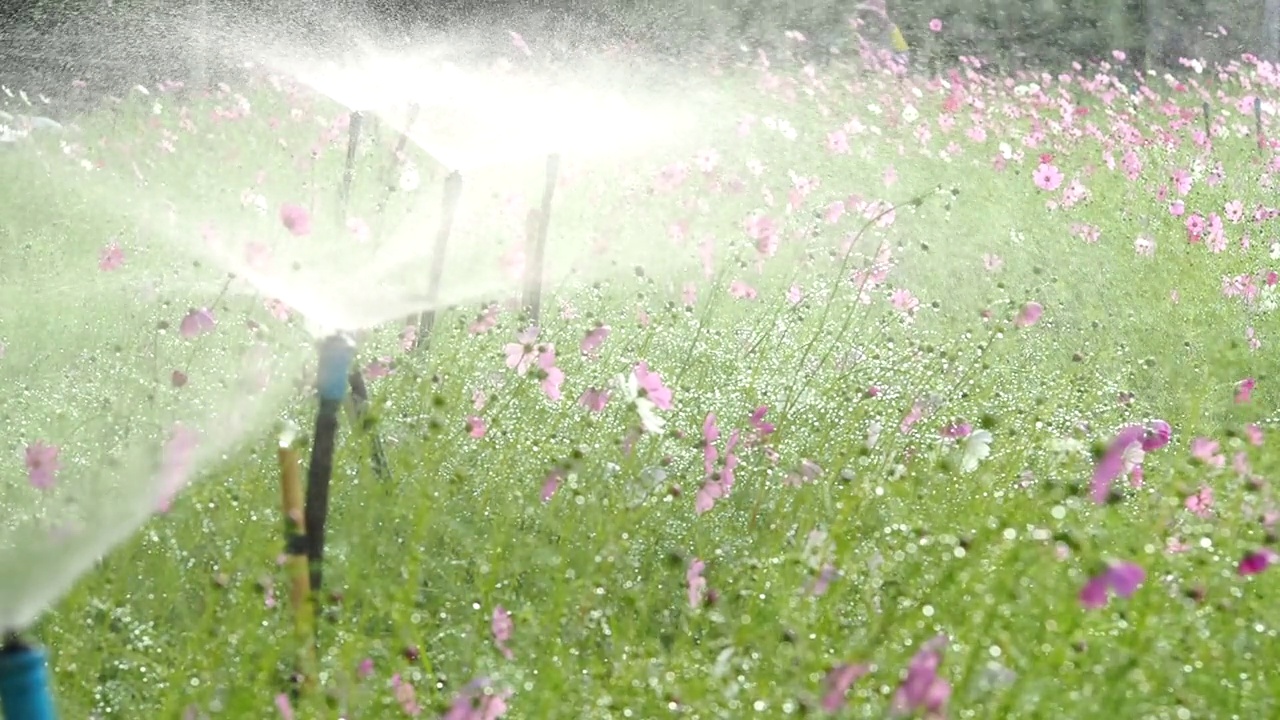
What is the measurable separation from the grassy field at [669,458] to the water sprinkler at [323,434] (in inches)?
3.9

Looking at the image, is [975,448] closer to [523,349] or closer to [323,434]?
[523,349]

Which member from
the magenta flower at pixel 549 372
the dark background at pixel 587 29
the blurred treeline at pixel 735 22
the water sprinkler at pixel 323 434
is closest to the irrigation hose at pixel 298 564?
the water sprinkler at pixel 323 434

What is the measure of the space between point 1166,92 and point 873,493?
10.2m

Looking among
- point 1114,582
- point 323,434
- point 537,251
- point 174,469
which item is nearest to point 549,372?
point 174,469

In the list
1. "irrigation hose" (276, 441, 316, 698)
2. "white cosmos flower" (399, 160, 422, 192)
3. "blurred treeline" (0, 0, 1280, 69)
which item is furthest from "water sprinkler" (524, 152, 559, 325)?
"blurred treeline" (0, 0, 1280, 69)

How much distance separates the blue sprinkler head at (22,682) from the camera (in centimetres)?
106

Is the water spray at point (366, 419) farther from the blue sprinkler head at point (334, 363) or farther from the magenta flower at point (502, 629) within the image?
the blue sprinkler head at point (334, 363)

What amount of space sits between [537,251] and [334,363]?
200cm

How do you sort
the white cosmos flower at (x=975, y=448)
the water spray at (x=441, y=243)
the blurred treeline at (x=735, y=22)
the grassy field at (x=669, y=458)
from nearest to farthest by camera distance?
the grassy field at (x=669, y=458), the white cosmos flower at (x=975, y=448), the water spray at (x=441, y=243), the blurred treeline at (x=735, y=22)

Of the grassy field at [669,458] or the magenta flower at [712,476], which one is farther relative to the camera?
the magenta flower at [712,476]

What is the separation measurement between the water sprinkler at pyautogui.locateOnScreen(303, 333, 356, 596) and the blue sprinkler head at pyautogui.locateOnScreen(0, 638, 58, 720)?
0.75 meters

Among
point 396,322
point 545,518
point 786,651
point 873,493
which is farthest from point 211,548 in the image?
point 396,322

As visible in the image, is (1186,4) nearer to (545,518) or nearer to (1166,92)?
(1166,92)

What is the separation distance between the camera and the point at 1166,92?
11961 millimetres
